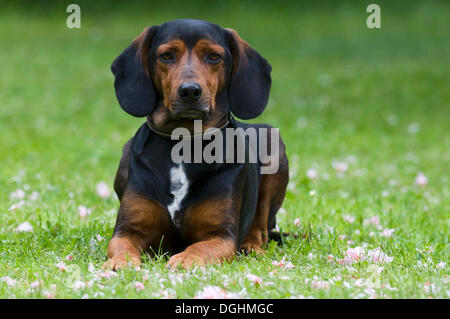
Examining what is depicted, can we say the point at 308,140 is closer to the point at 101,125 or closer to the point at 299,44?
the point at 101,125

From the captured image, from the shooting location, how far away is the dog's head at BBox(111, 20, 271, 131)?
14.7ft

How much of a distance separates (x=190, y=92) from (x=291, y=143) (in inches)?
297

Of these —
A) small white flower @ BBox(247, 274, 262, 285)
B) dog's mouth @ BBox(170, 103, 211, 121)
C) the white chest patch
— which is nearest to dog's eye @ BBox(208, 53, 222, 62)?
dog's mouth @ BBox(170, 103, 211, 121)

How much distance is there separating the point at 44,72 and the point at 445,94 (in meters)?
8.72

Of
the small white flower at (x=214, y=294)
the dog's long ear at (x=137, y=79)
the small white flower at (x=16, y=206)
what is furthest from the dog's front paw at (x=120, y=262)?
the small white flower at (x=16, y=206)

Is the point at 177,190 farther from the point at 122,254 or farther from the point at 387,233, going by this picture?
the point at 387,233

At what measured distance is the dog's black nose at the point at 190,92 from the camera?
14.3 ft

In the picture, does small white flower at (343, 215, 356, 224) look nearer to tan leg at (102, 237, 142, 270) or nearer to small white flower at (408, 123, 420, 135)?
tan leg at (102, 237, 142, 270)

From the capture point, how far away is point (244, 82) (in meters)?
4.95

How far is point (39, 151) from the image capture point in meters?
10.2

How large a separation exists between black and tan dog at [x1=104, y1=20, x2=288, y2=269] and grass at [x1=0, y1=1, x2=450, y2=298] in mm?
319

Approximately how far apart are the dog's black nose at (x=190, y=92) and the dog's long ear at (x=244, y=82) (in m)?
0.59

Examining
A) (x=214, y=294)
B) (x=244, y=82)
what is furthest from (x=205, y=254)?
(x=244, y=82)

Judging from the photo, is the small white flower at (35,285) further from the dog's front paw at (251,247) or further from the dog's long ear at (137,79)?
the dog's front paw at (251,247)
